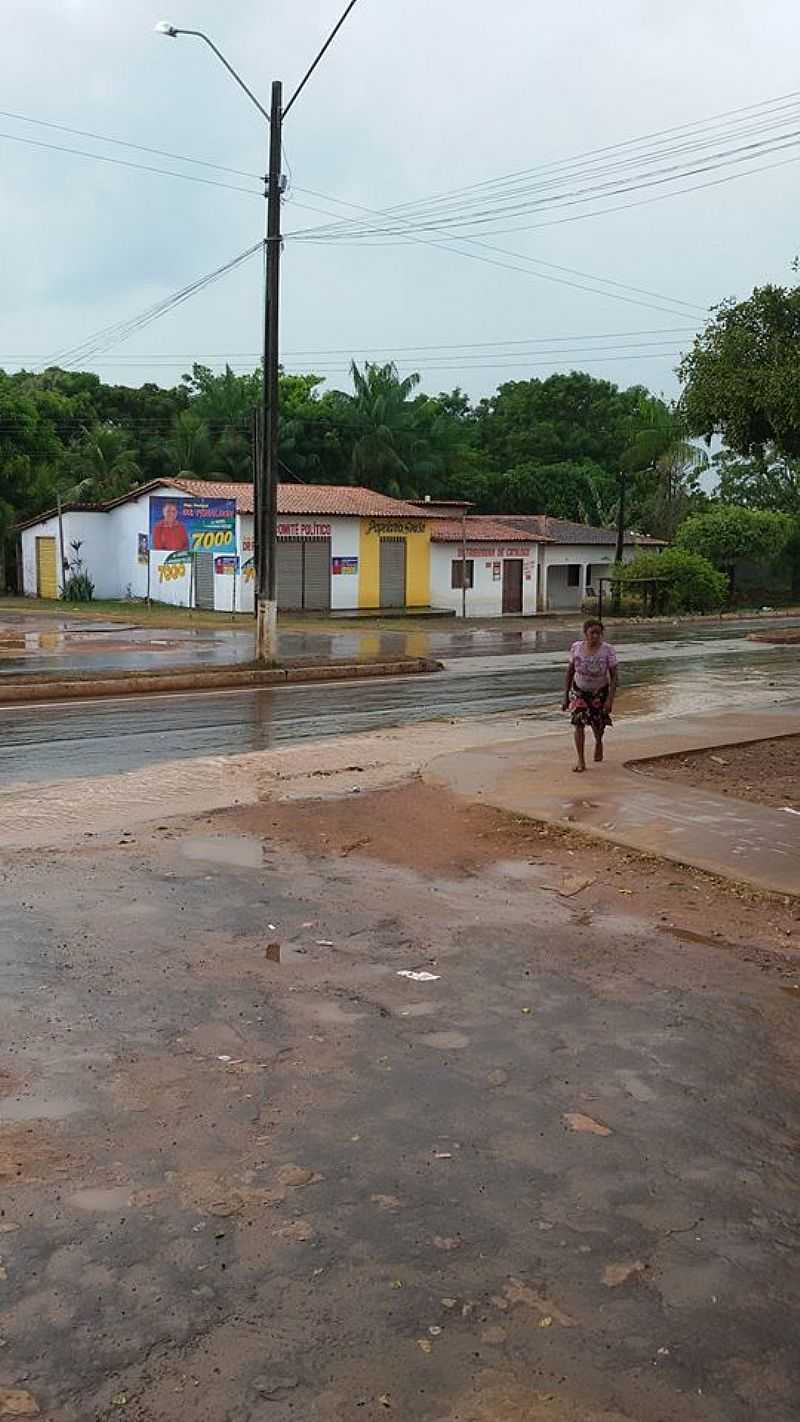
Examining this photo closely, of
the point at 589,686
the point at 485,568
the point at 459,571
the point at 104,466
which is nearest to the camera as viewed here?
the point at 589,686

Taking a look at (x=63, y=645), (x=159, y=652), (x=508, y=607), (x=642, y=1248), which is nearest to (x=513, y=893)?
(x=642, y=1248)

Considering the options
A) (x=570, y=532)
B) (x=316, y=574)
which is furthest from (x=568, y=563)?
(x=316, y=574)

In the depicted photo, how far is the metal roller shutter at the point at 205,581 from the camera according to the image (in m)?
45.1

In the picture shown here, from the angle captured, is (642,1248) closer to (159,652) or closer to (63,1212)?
(63,1212)

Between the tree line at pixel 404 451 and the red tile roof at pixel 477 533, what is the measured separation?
465cm

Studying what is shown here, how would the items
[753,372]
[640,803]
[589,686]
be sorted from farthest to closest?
[753,372] < [589,686] < [640,803]

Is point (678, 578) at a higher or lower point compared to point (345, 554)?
lower

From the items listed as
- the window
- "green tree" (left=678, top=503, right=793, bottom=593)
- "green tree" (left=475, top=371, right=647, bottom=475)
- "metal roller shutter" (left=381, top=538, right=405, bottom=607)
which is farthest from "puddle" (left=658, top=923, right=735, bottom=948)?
"green tree" (left=475, top=371, right=647, bottom=475)

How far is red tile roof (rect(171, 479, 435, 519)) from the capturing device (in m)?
44.6

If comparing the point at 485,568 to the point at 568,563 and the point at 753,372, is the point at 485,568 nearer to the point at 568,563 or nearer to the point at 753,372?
the point at 568,563

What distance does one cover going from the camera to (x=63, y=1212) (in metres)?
3.75

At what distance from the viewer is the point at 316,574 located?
46469mm

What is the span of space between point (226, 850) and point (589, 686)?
4.41m

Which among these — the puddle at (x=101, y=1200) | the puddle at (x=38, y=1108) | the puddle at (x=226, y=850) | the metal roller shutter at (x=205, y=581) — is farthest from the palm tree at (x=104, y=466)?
the puddle at (x=101, y=1200)
